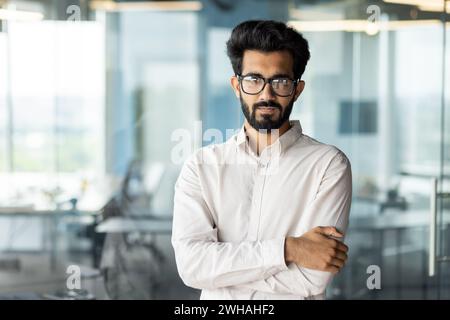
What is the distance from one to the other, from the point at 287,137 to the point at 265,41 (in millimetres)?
235

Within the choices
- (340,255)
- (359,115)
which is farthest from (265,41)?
(359,115)

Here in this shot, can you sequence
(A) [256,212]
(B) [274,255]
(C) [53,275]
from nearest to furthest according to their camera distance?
(B) [274,255] < (A) [256,212] < (C) [53,275]

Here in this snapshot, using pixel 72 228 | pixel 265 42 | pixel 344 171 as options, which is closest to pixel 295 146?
pixel 344 171

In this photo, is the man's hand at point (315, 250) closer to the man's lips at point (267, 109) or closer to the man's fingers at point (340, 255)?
the man's fingers at point (340, 255)

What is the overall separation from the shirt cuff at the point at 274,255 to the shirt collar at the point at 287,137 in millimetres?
252

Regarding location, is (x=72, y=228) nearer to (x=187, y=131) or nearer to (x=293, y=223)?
(x=187, y=131)

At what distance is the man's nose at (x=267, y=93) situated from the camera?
4.92 feet

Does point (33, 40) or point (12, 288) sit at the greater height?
point (33, 40)

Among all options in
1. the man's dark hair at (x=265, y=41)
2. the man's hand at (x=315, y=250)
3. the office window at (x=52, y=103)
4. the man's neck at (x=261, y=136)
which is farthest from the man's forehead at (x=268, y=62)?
the office window at (x=52, y=103)

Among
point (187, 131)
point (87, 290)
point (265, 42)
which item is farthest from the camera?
point (187, 131)

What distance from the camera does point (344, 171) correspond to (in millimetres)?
1501

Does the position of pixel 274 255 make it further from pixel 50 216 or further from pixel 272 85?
pixel 50 216

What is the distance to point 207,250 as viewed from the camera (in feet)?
4.79

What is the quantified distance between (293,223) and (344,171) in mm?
166
